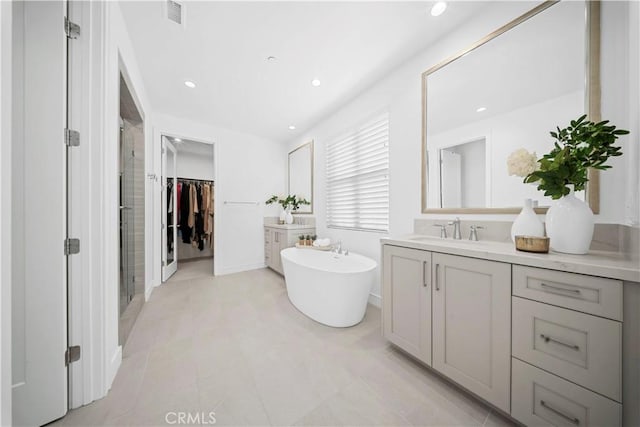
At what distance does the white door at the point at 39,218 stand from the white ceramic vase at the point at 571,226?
101 inches

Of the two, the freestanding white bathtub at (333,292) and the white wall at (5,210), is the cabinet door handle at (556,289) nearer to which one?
the freestanding white bathtub at (333,292)

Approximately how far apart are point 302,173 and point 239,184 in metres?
1.15

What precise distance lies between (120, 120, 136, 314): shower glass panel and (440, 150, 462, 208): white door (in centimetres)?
275

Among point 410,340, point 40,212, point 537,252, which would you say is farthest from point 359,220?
→ point 40,212

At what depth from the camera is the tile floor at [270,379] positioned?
1.15 meters

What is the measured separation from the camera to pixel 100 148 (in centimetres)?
124

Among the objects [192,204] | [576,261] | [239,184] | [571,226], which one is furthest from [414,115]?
[192,204]


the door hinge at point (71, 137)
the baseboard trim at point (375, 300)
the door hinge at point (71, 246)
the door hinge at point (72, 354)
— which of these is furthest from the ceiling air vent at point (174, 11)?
the baseboard trim at point (375, 300)

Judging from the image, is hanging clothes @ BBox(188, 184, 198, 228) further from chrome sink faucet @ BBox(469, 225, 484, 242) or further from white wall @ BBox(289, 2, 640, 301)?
chrome sink faucet @ BBox(469, 225, 484, 242)

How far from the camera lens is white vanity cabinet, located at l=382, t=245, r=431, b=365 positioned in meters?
1.41

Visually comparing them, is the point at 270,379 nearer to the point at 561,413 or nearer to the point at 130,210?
the point at 561,413

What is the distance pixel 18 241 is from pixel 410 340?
2.27 m

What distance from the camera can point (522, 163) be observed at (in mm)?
1216

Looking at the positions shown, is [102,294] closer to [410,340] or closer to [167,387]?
[167,387]
